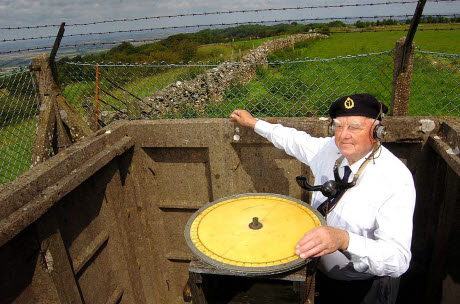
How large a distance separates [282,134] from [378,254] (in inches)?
59.9

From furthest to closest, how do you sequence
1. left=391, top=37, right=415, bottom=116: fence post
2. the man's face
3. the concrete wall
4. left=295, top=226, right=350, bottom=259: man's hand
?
left=391, top=37, right=415, bottom=116: fence post
the concrete wall
the man's face
left=295, top=226, right=350, bottom=259: man's hand

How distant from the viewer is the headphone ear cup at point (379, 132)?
8.32 feet

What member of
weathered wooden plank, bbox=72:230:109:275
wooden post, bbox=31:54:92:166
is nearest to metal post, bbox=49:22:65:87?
wooden post, bbox=31:54:92:166

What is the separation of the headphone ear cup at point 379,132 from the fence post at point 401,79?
62.9 inches

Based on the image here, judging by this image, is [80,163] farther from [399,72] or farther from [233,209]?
[399,72]

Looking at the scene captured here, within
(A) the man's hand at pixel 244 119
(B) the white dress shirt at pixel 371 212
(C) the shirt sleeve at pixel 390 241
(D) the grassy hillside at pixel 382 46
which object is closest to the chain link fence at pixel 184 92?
(A) the man's hand at pixel 244 119

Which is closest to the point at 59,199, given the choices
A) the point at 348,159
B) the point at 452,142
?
the point at 348,159

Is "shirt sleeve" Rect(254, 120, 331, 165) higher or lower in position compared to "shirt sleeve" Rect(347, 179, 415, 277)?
higher

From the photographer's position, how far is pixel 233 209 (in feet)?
10.0

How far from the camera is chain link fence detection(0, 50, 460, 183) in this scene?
501cm

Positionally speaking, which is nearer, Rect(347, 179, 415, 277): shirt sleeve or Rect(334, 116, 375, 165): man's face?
Rect(347, 179, 415, 277): shirt sleeve

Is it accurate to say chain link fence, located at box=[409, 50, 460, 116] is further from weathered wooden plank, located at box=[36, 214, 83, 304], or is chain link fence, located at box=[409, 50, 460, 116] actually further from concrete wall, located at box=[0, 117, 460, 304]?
weathered wooden plank, located at box=[36, 214, 83, 304]

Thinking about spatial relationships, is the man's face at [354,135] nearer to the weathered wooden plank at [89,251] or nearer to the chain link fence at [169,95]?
the chain link fence at [169,95]

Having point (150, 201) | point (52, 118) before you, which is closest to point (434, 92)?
point (150, 201)
